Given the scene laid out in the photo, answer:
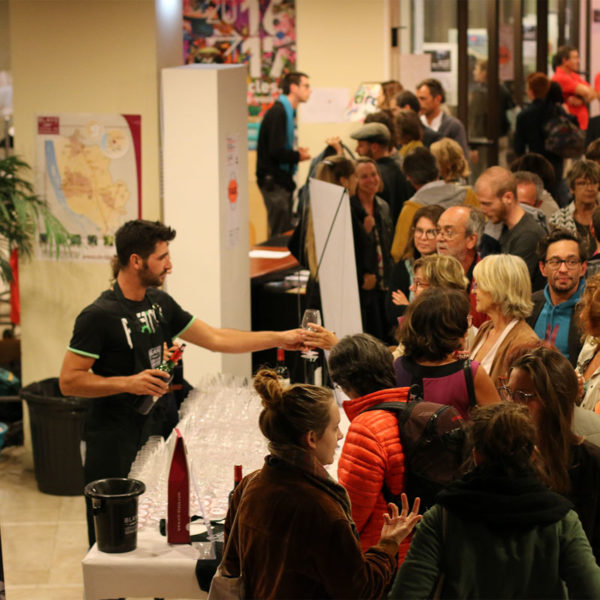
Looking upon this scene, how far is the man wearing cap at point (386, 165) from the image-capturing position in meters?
6.89

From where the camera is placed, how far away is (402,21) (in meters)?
11.4

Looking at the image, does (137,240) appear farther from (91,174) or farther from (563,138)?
(563,138)

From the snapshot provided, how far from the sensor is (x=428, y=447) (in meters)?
2.64

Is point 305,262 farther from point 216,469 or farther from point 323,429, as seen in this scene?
point 323,429

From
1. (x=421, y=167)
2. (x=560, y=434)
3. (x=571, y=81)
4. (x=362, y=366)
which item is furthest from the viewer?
(x=571, y=81)

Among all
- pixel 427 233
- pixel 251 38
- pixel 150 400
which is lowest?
pixel 150 400

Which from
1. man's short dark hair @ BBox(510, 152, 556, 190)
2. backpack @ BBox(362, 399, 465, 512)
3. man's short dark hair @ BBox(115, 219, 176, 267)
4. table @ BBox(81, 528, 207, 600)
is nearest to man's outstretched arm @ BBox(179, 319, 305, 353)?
man's short dark hair @ BBox(115, 219, 176, 267)

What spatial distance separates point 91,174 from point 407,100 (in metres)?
4.04

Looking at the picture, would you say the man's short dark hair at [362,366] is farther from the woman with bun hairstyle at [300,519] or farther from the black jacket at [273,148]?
the black jacket at [273,148]

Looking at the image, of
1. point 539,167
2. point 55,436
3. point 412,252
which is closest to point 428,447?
point 412,252

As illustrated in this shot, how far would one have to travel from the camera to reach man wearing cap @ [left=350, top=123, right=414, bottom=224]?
689 centimetres

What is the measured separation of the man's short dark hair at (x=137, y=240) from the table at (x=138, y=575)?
1.30m

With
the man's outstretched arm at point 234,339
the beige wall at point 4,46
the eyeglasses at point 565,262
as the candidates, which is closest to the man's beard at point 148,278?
the man's outstretched arm at point 234,339

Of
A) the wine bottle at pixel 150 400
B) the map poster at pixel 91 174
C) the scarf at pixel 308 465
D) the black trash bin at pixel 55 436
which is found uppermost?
the map poster at pixel 91 174
